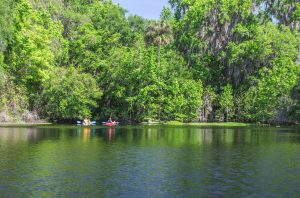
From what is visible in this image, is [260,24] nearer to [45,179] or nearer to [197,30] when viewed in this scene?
[197,30]

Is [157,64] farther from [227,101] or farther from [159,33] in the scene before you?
[227,101]

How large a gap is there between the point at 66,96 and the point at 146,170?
184 feet

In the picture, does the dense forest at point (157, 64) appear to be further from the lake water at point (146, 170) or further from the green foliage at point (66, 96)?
the lake water at point (146, 170)

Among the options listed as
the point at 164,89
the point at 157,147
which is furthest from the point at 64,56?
the point at 157,147

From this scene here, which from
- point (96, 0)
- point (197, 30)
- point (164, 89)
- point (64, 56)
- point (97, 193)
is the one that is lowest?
point (97, 193)

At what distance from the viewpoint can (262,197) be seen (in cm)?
1998

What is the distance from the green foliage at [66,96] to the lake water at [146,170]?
41.2 m

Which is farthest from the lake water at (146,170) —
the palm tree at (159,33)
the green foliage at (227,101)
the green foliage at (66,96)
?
the green foliage at (227,101)

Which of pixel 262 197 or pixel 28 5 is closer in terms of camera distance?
pixel 262 197

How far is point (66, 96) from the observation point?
8106cm

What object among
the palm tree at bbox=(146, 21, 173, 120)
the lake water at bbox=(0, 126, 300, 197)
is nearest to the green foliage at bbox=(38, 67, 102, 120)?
the palm tree at bbox=(146, 21, 173, 120)

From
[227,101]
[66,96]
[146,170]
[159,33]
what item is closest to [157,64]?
[159,33]

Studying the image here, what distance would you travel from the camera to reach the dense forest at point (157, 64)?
8062 cm

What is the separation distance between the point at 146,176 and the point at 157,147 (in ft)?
46.5
